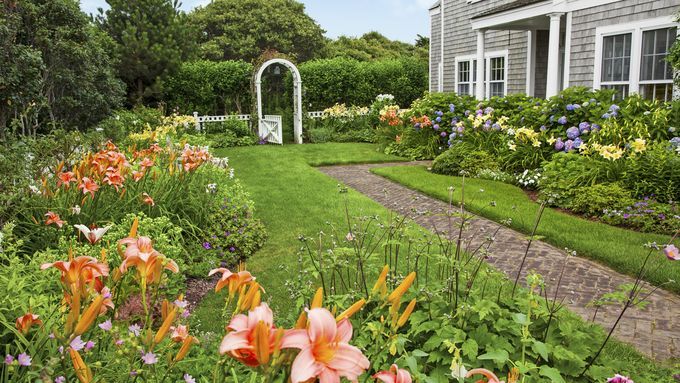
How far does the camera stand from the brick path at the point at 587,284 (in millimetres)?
3953

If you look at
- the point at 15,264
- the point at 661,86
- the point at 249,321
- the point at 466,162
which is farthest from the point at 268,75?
the point at 249,321

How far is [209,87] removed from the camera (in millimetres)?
18516

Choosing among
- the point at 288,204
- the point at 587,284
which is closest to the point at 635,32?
the point at 288,204

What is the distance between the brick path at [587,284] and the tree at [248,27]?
28.3 meters

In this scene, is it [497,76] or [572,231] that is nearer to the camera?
[572,231]

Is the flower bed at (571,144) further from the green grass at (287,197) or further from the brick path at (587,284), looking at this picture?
the green grass at (287,197)

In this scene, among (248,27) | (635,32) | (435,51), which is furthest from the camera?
(248,27)

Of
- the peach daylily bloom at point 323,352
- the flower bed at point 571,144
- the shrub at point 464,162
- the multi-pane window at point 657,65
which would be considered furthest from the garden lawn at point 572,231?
the multi-pane window at point 657,65

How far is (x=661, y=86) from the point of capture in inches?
420

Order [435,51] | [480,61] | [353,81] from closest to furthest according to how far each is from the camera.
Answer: [480,61] → [353,81] → [435,51]

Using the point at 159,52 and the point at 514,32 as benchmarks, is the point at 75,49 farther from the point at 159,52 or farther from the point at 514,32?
the point at 514,32

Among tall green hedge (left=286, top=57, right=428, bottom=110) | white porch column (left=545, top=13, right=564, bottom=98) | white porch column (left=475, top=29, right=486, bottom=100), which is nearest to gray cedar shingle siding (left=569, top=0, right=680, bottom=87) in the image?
white porch column (left=545, top=13, right=564, bottom=98)

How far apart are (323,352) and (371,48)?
41.7m

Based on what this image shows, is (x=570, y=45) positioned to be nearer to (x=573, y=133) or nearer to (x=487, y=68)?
(x=573, y=133)
